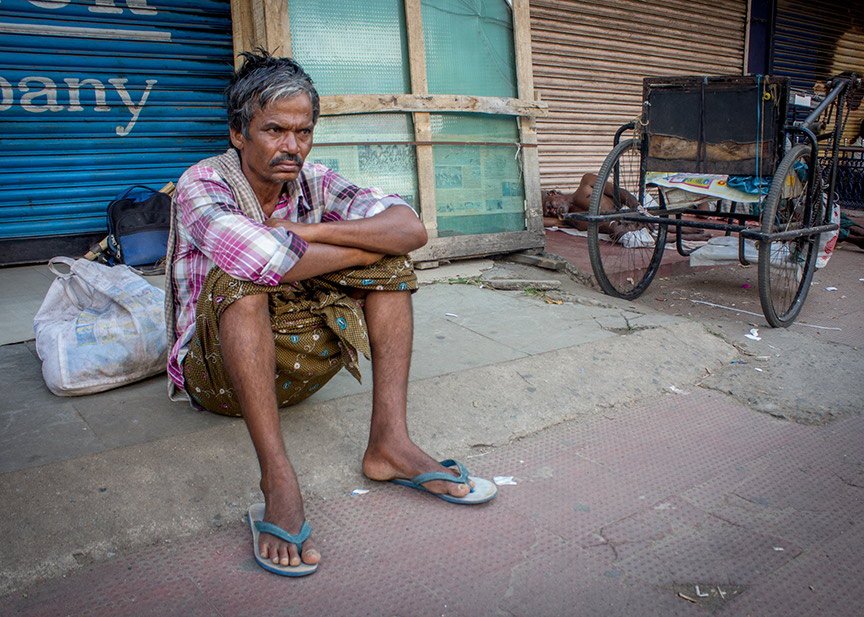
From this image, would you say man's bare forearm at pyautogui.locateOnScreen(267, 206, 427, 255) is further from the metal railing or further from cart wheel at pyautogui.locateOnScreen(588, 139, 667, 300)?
the metal railing

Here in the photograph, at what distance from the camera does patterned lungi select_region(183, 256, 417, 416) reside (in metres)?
2.07

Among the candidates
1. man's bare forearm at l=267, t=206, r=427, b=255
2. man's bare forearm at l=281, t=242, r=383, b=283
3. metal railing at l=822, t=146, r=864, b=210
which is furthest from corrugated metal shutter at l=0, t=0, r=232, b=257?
metal railing at l=822, t=146, r=864, b=210

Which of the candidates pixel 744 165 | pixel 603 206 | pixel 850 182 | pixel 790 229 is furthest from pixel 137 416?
pixel 850 182

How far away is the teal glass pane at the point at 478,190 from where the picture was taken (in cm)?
475

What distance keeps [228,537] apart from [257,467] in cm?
30

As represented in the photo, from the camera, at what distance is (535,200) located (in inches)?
201

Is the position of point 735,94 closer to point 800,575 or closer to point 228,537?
point 800,575

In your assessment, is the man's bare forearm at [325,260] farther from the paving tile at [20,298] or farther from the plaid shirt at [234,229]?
the paving tile at [20,298]

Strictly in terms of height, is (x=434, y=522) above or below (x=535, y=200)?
below

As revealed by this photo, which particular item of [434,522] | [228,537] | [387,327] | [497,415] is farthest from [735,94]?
[228,537]

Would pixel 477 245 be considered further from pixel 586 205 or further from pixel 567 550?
pixel 567 550

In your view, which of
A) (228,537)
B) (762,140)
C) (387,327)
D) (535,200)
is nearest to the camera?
(228,537)

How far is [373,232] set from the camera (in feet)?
6.90

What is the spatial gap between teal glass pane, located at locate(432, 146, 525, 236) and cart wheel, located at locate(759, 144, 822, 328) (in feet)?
5.52
